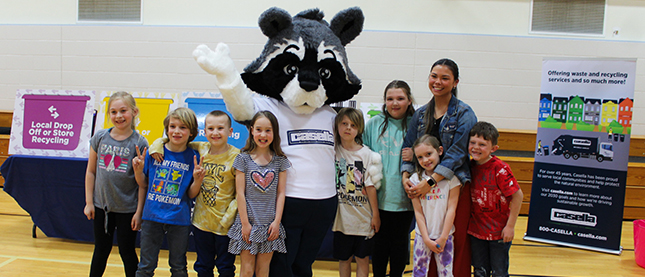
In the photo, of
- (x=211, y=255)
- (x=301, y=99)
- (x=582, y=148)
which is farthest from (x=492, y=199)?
(x=582, y=148)

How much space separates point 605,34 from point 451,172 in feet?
12.8

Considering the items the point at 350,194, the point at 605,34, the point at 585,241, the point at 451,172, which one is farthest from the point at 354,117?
the point at 605,34

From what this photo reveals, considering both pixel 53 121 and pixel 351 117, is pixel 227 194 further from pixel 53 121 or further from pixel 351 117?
pixel 53 121

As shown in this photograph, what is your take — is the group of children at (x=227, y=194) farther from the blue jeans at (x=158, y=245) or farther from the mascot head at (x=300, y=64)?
the mascot head at (x=300, y=64)

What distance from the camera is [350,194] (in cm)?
190

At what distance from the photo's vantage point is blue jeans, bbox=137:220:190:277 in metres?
1.82

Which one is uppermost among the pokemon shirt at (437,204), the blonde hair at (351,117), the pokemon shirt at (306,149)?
the blonde hair at (351,117)

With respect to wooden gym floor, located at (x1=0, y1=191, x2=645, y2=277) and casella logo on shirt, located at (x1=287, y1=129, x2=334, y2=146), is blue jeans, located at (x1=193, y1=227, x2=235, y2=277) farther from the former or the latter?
A: wooden gym floor, located at (x1=0, y1=191, x2=645, y2=277)

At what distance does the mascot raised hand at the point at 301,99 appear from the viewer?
1.61 m

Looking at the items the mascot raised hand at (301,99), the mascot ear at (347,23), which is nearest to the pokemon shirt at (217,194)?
the mascot raised hand at (301,99)

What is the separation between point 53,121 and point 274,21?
2321mm

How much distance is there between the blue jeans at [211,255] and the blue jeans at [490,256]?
1302mm

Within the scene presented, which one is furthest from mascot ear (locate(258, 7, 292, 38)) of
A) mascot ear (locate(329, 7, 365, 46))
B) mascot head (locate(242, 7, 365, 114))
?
mascot ear (locate(329, 7, 365, 46))

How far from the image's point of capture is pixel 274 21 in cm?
163
